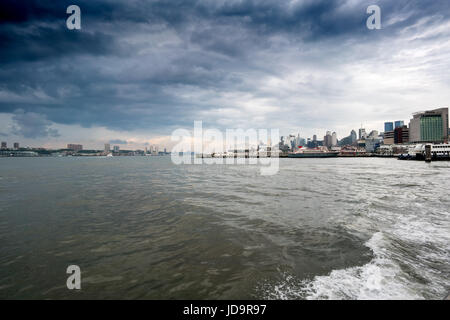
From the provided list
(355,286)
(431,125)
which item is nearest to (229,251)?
(355,286)

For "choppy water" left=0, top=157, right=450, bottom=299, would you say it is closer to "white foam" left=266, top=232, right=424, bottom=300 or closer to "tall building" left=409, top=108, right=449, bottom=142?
"white foam" left=266, top=232, right=424, bottom=300

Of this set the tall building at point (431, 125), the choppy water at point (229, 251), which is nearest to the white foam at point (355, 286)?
the choppy water at point (229, 251)

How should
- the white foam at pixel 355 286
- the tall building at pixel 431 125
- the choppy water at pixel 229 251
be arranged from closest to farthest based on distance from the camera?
1. the white foam at pixel 355 286
2. the choppy water at pixel 229 251
3. the tall building at pixel 431 125

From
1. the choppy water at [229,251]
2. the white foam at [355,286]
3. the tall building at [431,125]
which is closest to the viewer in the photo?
the white foam at [355,286]

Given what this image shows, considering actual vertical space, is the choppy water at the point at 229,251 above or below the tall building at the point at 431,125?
below

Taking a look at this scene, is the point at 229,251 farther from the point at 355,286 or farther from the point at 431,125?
the point at 431,125

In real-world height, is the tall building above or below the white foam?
above

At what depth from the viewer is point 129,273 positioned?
5.65 m

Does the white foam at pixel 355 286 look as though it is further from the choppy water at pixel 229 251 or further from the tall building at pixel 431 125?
the tall building at pixel 431 125

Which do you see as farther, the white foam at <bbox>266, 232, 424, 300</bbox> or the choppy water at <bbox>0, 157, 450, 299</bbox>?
the choppy water at <bbox>0, 157, 450, 299</bbox>

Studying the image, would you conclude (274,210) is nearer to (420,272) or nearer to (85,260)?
(420,272)

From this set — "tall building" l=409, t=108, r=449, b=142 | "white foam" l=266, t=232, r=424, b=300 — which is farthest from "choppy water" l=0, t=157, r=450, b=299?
"tall building" l=409, t=108, r=449, b=142

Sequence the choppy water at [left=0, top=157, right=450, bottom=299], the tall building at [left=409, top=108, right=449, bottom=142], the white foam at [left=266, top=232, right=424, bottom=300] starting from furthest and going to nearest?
the tall building at [left=409, top=108, right=449, bottom=142], the choppy water at [left=0, top=157, right=450, bottom=299], the white foam at [left=266, top=232, right=424, bottom=300]
